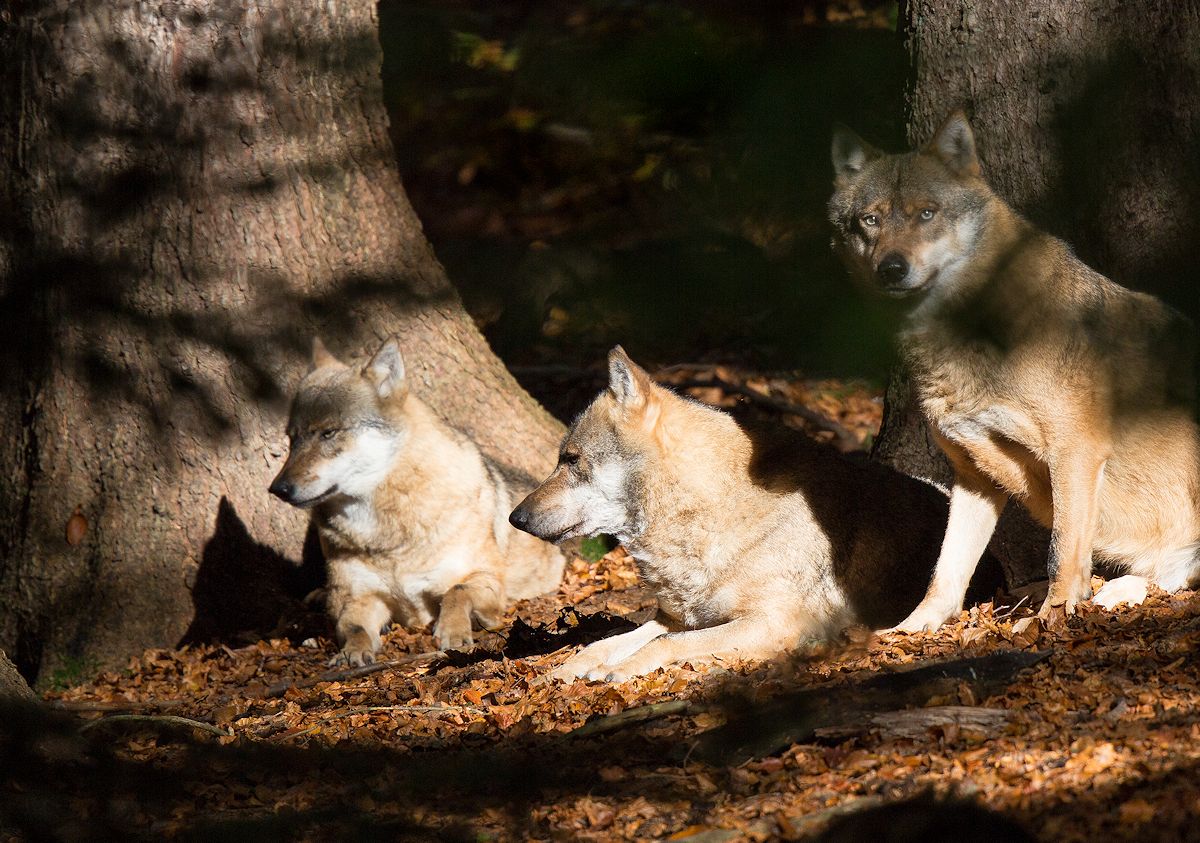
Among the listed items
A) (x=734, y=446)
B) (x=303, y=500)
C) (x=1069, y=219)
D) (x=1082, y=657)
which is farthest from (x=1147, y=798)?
(x=303, y=500)

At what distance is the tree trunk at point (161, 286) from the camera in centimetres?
739

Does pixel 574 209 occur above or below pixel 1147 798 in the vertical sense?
above

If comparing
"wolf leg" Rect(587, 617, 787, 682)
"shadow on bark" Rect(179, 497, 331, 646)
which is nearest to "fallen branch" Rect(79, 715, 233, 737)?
"wolf leg" Rect(587, 617, 787, 682)

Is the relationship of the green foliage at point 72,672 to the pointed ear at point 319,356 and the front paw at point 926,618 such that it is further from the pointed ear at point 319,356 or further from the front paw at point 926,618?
the front paw at point 926,618

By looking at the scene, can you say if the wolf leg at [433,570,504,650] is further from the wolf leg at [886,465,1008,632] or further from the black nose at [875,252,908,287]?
the black nose at [875,252,908,287]

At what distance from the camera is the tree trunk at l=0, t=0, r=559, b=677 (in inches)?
291

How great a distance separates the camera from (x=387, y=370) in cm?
800

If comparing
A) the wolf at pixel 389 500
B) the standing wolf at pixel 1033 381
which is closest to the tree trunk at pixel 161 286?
the wolf at pixel 389 500

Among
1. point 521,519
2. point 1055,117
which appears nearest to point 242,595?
point 521,519

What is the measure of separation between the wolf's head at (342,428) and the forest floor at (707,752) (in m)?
1.93

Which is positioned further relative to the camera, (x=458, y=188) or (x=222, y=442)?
(x=458, y=188)

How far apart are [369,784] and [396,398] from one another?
13.1 feet

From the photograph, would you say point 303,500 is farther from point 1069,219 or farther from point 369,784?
point 1069,219

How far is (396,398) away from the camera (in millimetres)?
8070
